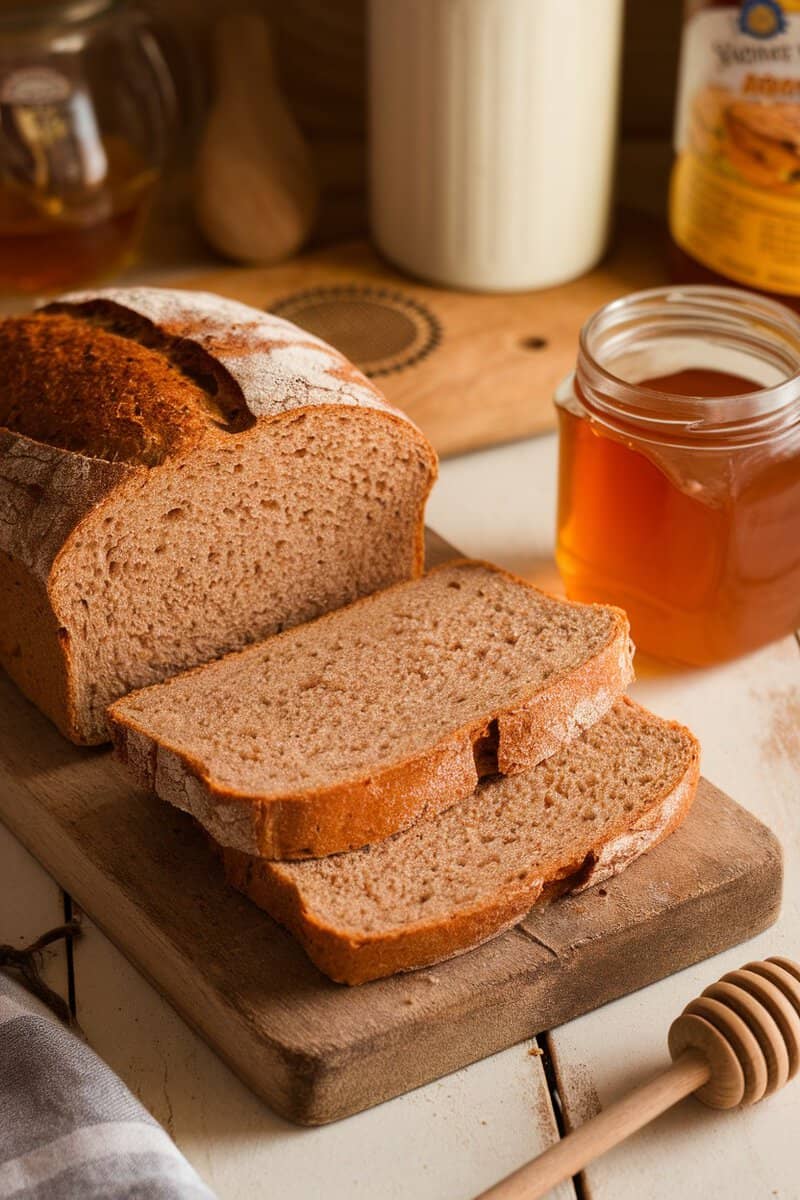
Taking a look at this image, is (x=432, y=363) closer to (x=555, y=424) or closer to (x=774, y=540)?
(x=555, y=424)

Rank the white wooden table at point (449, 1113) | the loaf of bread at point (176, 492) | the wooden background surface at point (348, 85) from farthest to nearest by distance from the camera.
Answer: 1. the wooden background surface at point (348, 85)
2. the loaf of bread at point (176, 492)
3. the white wooden table at point (449, 1113)

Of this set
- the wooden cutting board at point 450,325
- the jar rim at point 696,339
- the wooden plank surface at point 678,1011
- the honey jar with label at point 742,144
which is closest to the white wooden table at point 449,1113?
the wooden plank surface at point 678,1011

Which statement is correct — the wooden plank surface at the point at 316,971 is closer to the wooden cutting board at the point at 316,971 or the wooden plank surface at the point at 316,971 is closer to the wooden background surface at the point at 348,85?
the wooden cutting board at the point at 316,971

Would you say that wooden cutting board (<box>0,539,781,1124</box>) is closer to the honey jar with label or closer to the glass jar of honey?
the glass jar of honey

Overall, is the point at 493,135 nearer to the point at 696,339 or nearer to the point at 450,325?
the point at 450,325

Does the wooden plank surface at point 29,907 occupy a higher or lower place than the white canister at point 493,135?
lower

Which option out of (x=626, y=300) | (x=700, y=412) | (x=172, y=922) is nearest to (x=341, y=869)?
(x=172, y=922)

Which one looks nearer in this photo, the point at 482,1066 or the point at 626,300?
the point at 482,1066

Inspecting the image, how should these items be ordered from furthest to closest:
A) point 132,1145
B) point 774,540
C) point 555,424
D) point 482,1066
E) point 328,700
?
point 555,424 < point 774,540 < point 328,700 < point 482,1066 < point 132,1145
